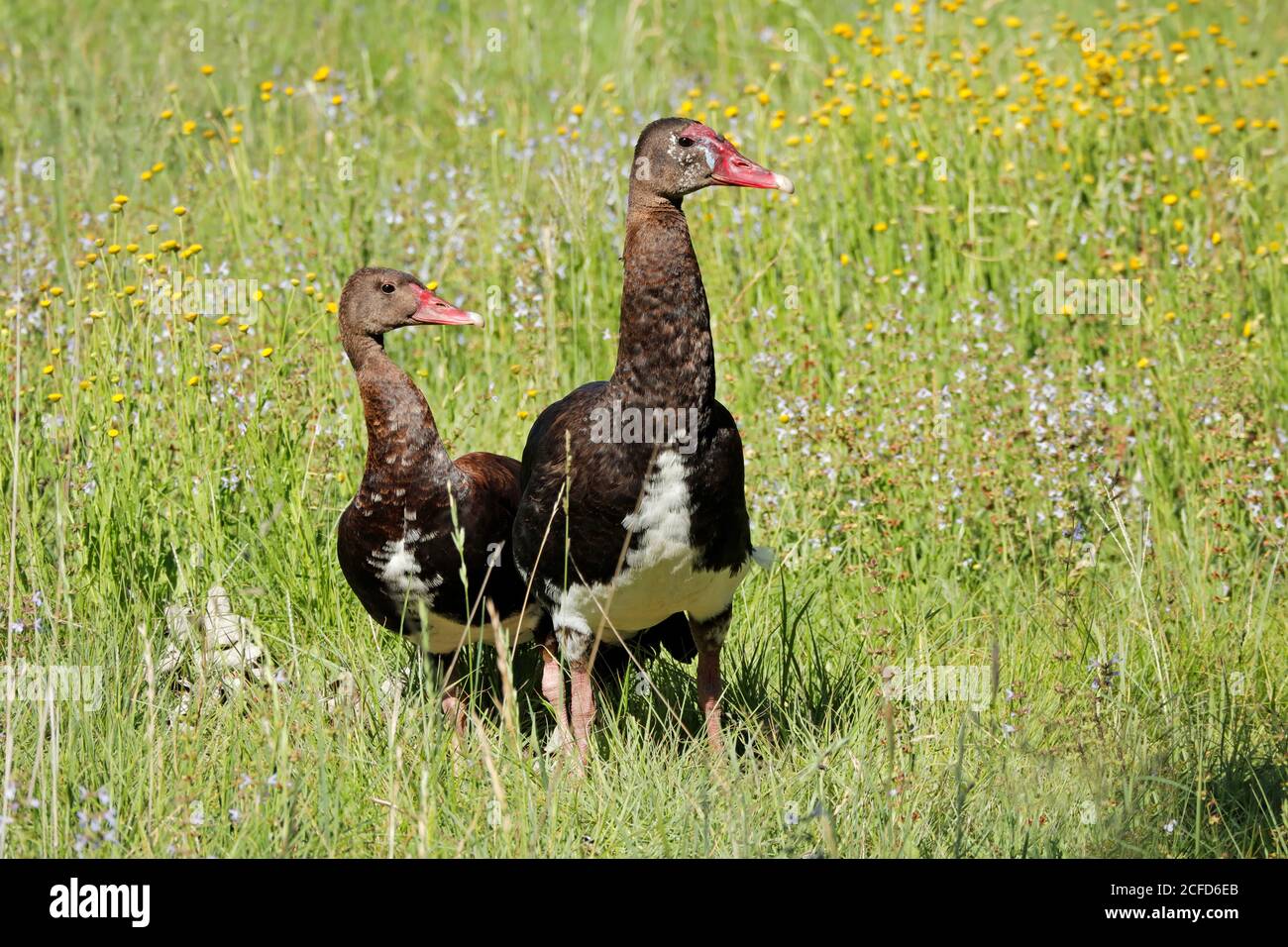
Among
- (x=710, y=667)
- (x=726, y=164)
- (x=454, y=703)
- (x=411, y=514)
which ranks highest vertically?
(x=726, y=164)

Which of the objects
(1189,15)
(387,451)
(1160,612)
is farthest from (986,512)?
(1189,15)

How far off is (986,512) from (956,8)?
3.03 metres

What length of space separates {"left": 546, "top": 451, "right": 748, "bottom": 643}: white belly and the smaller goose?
0.91ft

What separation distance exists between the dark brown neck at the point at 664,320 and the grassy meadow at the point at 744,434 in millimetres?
893

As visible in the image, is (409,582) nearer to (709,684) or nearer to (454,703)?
(454,703)

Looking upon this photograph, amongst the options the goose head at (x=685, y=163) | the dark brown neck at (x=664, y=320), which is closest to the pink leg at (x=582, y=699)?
the dark brown neck at (x=664, y=320)

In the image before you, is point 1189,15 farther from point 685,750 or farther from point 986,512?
point 685,750

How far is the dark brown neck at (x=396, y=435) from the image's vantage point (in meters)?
4.34

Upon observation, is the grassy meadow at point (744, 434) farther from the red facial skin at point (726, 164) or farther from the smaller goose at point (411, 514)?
the red facial skin at point (726, 164)

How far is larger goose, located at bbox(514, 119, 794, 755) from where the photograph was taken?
4.00 meters

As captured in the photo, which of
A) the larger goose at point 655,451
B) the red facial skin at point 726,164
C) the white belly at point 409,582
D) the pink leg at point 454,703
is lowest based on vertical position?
the pink leg at point 454,703

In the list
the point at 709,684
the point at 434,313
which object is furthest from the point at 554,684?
the point at 434,313

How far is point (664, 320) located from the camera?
3.99 metres

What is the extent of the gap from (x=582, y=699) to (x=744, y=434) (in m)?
1.79
